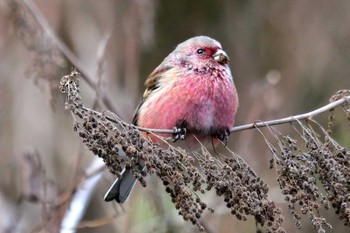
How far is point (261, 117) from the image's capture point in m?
6.36

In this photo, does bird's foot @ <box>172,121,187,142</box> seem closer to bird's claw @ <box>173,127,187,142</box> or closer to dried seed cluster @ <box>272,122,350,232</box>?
bird's claw @ <box>173,127,187,142</box>

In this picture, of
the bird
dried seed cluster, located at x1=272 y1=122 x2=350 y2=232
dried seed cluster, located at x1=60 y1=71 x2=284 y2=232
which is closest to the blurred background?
the bird

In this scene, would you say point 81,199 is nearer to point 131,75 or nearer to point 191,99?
point 131,75

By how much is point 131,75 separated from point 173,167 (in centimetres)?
261

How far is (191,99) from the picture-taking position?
4.59 metres

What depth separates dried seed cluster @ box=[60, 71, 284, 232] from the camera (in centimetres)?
297

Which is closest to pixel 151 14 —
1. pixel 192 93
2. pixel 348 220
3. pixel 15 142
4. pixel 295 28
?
pixel 192 93

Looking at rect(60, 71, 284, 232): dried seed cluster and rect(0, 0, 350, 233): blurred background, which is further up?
rect(0, 0, 350, 233): blurred background

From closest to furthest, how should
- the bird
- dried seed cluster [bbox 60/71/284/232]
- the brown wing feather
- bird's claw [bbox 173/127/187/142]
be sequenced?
dried seed cluster [bbox 60/71/284/232] < bird's claw [bbox 173/127/187/142] < the bird < the brown wing feather

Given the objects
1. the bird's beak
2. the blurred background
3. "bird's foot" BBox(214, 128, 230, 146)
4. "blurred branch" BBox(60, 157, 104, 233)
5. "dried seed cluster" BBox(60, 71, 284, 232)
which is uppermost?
the blurred background

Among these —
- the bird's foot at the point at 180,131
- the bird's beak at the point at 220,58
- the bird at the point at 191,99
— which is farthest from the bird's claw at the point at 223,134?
the bird's beak at the point at 220,58

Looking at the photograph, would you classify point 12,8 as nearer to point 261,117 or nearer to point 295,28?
point 261,117

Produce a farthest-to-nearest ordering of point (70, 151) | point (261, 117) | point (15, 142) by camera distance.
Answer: point (70, 151) < point (15, 142) < point (261, 117)

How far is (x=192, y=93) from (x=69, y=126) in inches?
129
